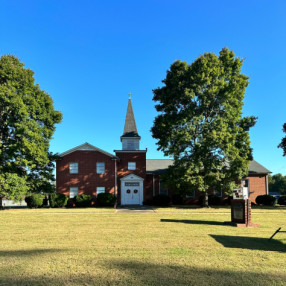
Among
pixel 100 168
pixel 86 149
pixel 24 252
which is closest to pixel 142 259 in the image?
pixel 24 252

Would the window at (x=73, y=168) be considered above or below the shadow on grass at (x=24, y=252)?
above

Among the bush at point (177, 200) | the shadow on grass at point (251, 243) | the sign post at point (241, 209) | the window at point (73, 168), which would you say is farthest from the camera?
the bush at point (177, 200)

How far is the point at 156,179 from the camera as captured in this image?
30953mm

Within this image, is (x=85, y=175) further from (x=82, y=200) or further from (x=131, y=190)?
(x=131, y=190)

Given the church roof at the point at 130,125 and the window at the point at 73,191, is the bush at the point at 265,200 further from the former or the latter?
the window at the point at 73,191

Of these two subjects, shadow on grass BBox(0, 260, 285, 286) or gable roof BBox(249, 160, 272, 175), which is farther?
gable roof BBox(249, 160, 272, 175)

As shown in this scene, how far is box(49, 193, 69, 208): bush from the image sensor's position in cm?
2552

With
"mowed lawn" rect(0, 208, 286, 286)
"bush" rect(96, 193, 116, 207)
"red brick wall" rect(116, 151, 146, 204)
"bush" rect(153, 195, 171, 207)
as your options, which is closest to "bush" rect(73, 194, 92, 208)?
"bush" rect(96, 193, 116, 207)

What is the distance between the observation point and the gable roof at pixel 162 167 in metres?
31.3

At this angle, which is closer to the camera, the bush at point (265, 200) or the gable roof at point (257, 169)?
the bush at point (265, 200)

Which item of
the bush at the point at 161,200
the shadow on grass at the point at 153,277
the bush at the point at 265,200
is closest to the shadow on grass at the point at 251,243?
the shadow on grass at the point at 153,277

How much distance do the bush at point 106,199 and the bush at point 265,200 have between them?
17142 mm

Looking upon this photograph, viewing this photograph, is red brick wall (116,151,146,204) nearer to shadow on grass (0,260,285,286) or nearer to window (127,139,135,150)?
window (127,139,135,150)

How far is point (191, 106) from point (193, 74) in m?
3.08
